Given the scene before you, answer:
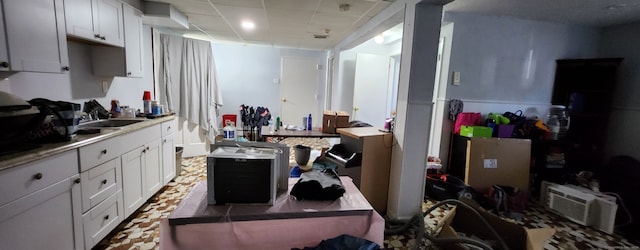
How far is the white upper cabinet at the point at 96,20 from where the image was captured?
75.7 inches

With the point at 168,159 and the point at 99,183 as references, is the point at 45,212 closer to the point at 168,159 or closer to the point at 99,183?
the point at 99,183

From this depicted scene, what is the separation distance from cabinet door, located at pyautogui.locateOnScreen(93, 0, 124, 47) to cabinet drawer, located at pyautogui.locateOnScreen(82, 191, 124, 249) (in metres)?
1.37

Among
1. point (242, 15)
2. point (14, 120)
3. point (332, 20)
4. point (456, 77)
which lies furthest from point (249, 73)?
point (14, 120)

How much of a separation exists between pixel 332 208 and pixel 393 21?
7.49 feet

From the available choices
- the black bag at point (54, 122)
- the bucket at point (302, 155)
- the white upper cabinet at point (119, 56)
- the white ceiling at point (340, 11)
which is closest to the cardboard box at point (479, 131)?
the white ceiling at point (340, 11)

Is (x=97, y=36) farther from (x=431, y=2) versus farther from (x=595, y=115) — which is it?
(x=595, y=115)

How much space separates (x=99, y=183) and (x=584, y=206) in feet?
13.7

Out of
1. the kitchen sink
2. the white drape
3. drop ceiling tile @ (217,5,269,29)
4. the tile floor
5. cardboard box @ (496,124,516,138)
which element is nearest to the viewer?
the tile floor

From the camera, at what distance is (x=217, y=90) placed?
4.55m

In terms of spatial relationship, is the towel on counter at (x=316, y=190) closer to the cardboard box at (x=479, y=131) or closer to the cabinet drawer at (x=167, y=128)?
the cabinet drawer at (x=167, y=128)

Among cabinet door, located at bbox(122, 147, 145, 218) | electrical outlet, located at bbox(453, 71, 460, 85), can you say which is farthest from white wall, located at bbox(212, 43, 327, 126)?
cabinet door, located at bbox(122, 147, 145, 218)

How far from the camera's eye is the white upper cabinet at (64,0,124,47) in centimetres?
192

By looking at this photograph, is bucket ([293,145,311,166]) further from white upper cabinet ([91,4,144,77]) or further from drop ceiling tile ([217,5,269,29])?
white upper cabinet ([91,4,144,77])

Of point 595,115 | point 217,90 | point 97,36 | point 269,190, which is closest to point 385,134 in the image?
point 269,190
